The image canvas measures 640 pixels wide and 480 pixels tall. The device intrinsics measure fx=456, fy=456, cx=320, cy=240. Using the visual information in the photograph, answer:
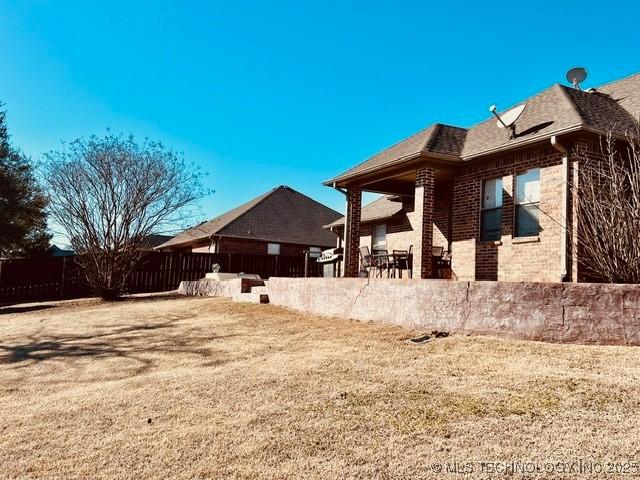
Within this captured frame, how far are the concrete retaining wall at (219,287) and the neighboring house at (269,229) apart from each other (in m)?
8.78

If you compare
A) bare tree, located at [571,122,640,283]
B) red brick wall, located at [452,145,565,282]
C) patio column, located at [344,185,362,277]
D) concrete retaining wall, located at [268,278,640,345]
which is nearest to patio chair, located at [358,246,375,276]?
patio column, located at [344,185,362,277]

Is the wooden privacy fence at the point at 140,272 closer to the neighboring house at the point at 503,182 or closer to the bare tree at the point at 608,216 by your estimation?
the neighboring house at the point at 503,182

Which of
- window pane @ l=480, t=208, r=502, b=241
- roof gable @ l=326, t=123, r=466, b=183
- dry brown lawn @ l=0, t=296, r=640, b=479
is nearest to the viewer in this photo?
dry brown lawn @ l=0, t=296, r=640, b=479

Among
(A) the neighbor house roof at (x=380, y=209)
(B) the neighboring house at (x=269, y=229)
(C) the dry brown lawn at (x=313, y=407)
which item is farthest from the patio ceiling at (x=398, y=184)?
(B) the neighboring house at (x=269, y=229)

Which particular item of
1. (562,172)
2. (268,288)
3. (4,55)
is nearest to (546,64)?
(562,172)

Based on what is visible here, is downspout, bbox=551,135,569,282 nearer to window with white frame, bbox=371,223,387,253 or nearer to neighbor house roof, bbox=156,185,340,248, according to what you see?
window with white frame, bbox=371,223,387,253

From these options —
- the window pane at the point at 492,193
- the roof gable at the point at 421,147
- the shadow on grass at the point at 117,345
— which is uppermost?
Answer: the roof gable at the point at 421,147

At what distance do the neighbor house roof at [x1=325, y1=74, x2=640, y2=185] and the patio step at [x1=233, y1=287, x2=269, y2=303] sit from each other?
4.04 meters

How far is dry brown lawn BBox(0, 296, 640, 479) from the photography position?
3.26 meters

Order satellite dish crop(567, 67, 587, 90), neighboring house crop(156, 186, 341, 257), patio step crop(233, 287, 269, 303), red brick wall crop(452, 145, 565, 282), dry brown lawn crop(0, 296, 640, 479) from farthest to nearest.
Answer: neighboring house crop(156, 186, 341, 257)
patio step crop(233, 287, 269, 303)
satellite dish crop(567, 67, 587, 90)
red brick wall crop(452, 145, 565, 282)
dry brown lawn crop(0, 296, 640, 479)

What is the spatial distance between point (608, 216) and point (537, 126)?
2939 millimetres

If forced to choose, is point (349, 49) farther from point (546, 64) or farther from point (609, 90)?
point (609, 90)

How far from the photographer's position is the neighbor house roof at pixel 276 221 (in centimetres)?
2708

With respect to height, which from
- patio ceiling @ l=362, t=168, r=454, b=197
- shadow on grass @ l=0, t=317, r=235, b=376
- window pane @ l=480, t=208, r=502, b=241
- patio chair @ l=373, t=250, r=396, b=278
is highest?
patio ceiling @ l=362, t=168, r=454, b=197
